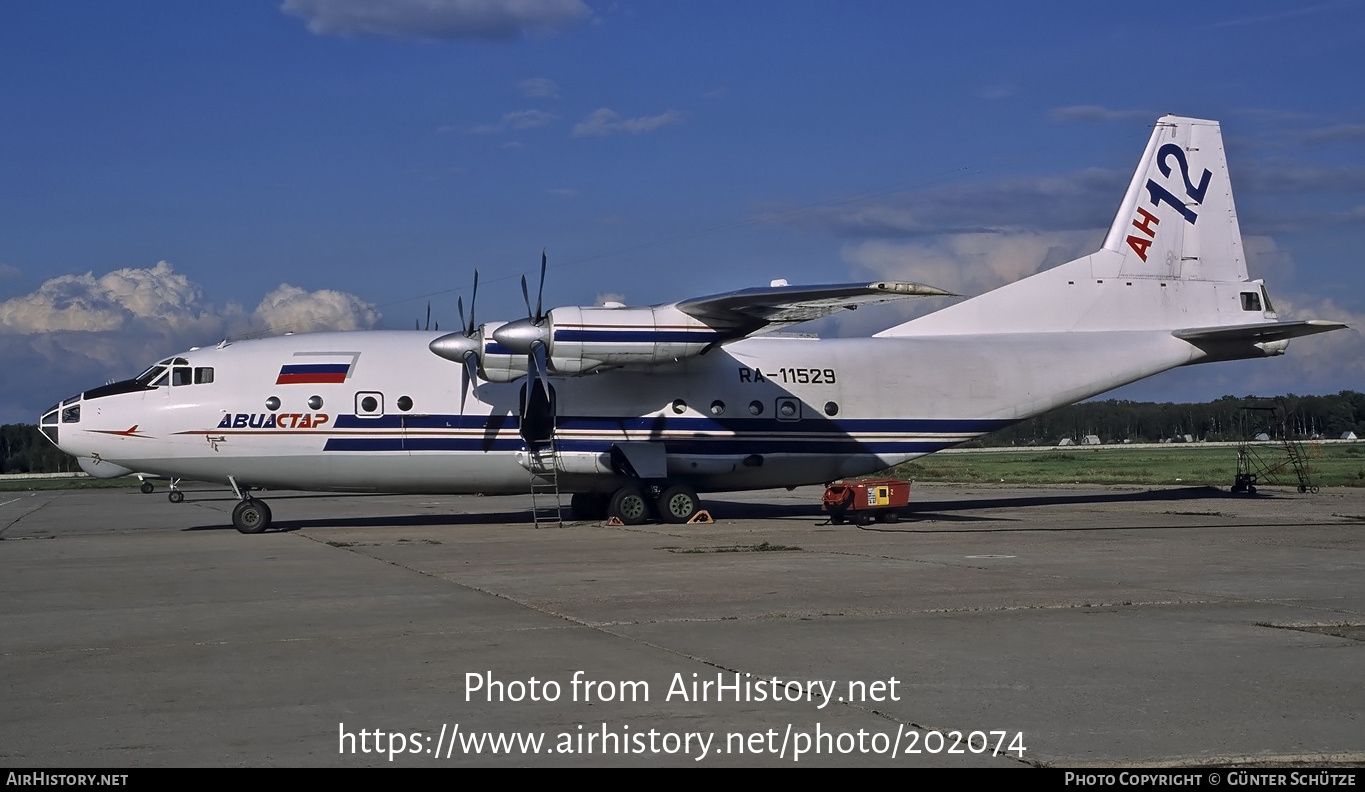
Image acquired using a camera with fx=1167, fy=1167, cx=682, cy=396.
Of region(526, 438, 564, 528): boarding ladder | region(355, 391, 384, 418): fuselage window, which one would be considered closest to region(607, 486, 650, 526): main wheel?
region(526, 438, 564, 528): boarding ladder

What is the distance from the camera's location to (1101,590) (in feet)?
41.5

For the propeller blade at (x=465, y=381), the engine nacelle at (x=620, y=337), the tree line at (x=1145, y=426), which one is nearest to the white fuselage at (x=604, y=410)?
the propeller blade at (x=465, y=381)

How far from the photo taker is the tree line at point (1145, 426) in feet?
378

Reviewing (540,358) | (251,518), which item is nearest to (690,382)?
(540,358)

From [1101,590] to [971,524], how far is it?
32.8 ft

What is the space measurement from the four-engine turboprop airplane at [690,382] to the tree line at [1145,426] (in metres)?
90.8

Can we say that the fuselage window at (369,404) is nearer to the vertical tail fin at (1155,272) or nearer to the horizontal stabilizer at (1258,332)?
the vertical tail fin at (1155,272)

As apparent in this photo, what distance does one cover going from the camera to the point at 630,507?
78.0 ft

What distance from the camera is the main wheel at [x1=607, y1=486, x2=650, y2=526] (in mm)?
23719

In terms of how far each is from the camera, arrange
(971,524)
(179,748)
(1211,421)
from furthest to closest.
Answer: (1211,421), (971,524), (179,748)

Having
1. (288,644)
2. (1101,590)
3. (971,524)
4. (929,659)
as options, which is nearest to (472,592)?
(288,644)

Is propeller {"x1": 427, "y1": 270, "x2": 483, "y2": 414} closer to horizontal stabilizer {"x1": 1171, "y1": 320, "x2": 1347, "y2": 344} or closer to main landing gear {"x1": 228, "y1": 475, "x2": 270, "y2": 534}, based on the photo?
main landing gear {"x1": 228, "y1": 475, "x2": 270, "y2": 534}

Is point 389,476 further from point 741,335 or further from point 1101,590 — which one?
point 1101,590
